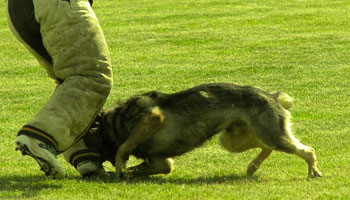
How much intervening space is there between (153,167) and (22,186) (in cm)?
124

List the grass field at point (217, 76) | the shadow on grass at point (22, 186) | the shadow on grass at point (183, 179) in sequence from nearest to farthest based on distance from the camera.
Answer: the shadow on grass at point (22, 186) < the grass field at point (217, 76) < the shadow on grass at point (183, 179)

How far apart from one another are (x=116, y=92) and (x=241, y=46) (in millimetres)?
5236

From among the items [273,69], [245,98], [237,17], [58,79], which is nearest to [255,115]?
[245,98]

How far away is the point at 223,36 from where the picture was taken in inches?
755

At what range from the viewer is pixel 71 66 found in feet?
24.3

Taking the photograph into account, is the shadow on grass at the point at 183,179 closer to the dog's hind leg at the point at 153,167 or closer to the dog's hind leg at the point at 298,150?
the dog's hind leg at the point at 153,167

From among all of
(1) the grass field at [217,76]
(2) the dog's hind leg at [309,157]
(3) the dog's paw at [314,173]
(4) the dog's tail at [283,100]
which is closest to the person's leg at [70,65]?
(1) the grass field at [217,76]

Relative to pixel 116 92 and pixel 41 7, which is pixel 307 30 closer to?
pixel 116 92

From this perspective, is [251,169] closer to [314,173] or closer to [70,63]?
[314,173]

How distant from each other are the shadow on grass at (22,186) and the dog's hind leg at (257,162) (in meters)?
1.75

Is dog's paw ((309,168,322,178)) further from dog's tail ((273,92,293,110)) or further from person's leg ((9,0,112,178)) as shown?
person's leg ((9,0,112,178))

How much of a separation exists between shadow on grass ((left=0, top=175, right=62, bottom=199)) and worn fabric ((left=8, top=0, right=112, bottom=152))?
346 mm

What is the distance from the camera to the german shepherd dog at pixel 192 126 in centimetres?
778

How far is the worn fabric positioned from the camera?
7.32 m
